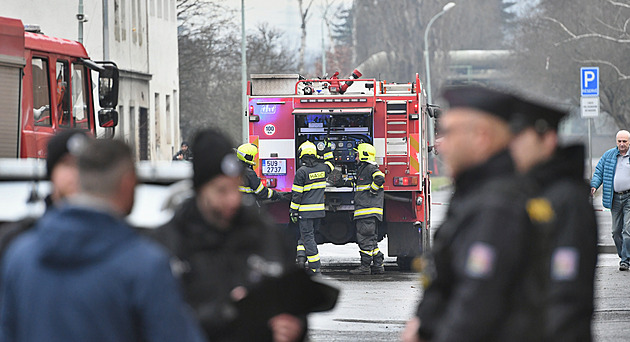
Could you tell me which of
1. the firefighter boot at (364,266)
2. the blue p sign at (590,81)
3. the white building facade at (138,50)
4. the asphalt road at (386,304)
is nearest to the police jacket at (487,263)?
the asphalt road at (386,304)

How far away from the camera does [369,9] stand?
71.4m

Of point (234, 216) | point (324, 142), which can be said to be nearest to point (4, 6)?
point (324, 142)

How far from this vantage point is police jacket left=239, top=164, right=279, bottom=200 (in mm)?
13500

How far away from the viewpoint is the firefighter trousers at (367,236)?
14.3 metres

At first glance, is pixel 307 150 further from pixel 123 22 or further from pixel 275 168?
pixel 123 22

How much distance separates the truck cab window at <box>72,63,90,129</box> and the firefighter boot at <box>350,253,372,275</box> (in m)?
4.09

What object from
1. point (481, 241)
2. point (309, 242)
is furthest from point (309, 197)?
point (481, 241)

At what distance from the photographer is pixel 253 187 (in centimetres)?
1357

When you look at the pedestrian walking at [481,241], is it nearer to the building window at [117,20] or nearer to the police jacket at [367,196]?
the police jacket at [367,196]

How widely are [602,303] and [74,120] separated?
5.61 meters

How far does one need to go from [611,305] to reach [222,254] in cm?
751

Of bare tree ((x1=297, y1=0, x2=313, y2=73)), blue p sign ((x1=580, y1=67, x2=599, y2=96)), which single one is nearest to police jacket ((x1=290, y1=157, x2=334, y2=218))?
blue p sign ((x1=580, y1=67, x2=599, y2=96))

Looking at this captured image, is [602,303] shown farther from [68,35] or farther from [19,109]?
[68,35]

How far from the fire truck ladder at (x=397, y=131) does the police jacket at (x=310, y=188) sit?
1145 mm
